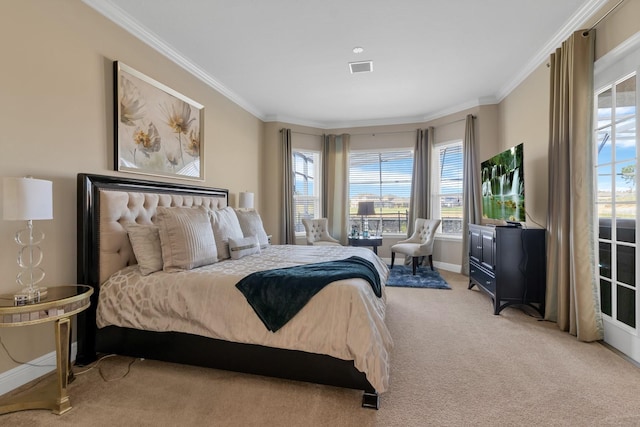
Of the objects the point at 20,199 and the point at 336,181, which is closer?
the point at 20,199

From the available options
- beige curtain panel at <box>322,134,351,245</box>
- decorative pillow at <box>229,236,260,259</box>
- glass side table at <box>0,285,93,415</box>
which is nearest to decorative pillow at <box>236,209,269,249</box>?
decorative pillow at <box>229,236,260,259</box>

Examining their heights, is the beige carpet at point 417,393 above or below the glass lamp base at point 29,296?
below

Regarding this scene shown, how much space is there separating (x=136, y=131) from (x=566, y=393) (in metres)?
4.03

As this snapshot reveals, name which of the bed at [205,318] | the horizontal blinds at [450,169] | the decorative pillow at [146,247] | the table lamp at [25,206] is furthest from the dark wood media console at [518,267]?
the table lamp at [25,206]

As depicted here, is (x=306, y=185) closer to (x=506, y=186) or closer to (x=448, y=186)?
(x=448, y=186)

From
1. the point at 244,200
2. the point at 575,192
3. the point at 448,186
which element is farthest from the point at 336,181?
the point at 575,192

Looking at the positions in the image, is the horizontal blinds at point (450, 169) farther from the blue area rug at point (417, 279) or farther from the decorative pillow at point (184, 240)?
the decorative pillow at point (184, 240)

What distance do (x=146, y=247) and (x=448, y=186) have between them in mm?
5175

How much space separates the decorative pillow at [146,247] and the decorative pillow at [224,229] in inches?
22.4

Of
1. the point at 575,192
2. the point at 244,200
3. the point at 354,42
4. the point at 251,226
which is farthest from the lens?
the point at 244,200

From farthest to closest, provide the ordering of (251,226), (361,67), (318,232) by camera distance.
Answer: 1. (318,232)
2. (361,67)
3. (251,226)

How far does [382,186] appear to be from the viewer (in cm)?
640

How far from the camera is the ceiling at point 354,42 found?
106 inches

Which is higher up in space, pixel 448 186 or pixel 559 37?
pixel 559 37
